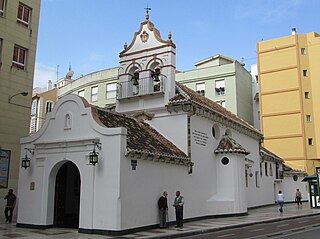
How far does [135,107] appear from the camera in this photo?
22344mm

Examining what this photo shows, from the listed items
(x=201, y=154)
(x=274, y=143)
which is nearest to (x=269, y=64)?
(x=274, y=143)

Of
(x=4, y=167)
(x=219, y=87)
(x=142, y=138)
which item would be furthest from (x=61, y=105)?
(x=219, y=87)

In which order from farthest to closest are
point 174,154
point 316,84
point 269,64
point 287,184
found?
point 269,64, point 316,84, point 287,184, point 174,154

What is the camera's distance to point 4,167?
72.7ft

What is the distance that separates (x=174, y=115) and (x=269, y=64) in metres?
28.6

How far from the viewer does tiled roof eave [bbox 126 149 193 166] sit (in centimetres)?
1575

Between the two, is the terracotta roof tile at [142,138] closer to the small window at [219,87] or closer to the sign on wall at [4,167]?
the sign on wall at [4,167]

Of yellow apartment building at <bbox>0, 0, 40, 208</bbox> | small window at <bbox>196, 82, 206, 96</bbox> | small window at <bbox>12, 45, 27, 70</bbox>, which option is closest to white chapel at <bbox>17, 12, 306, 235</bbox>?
yellow apartment building at <bbox>0, 0, 40, 208</bbox>

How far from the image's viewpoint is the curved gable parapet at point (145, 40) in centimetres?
2212

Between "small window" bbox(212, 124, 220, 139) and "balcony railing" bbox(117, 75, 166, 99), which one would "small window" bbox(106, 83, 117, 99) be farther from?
"small window" bbox(212, 124, 220, 139)

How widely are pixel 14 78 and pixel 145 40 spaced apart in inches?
332

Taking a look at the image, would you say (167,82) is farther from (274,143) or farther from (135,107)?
(274,143)

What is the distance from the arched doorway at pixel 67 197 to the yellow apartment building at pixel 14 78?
17.8 feet

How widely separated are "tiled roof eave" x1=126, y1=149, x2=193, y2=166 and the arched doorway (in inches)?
166
